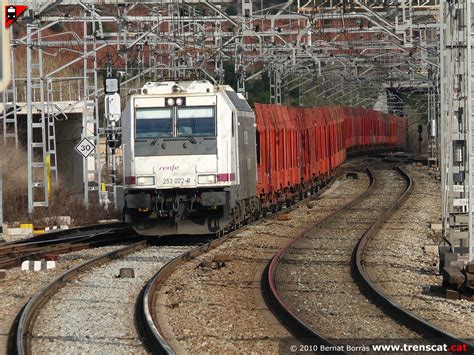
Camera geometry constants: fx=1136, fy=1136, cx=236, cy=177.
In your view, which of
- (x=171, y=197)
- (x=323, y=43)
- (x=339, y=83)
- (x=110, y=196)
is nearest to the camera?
(x=171, y=197)

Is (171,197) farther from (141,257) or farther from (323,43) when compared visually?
(323,43)

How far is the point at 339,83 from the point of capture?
66125 millimetres

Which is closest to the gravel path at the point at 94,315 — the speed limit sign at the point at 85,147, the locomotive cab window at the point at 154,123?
the locomotive cab window at the point at 154,123

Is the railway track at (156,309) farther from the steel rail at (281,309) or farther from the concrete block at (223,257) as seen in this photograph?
the steel rail at (281,309)

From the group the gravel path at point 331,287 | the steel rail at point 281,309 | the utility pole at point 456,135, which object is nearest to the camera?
the steel rail at point 281,309

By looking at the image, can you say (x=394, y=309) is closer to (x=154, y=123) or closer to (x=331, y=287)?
(x=331, y=287)

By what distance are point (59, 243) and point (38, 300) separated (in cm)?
953

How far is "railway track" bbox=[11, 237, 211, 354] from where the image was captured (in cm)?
1123

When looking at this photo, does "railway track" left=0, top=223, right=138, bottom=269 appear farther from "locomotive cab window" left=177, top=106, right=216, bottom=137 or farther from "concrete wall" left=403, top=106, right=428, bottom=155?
"concrete wall" left=403, top=106, right=428, bottom=155

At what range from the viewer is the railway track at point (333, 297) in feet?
37.2

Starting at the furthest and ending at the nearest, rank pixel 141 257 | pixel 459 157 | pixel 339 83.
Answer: pixel 339 83 < pixel 141 257 < pixel 459 157

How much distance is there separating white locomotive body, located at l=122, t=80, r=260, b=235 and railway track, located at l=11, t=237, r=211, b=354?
6.14 ft

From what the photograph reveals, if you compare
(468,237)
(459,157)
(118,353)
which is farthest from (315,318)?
(459,157)

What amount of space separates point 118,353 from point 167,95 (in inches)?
456
